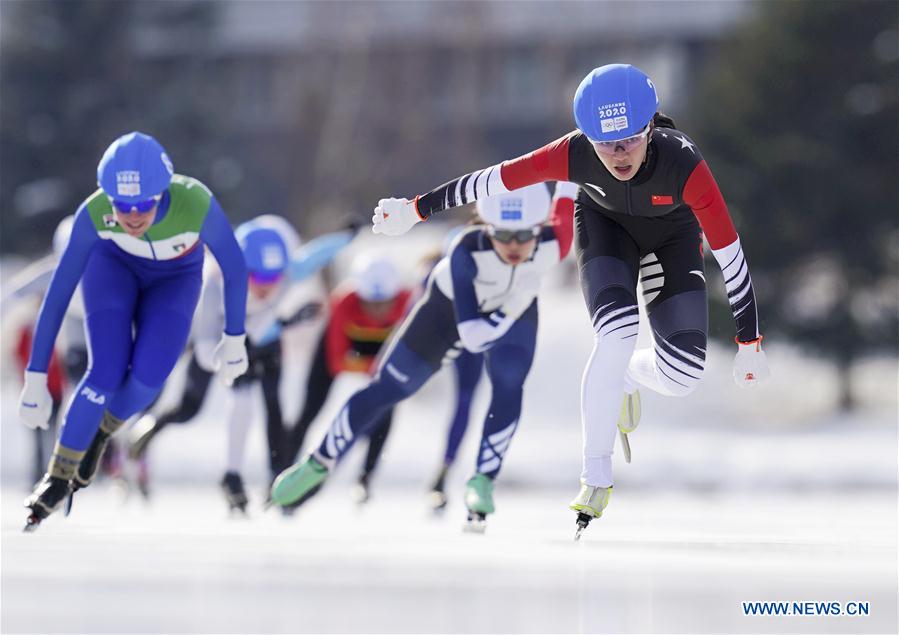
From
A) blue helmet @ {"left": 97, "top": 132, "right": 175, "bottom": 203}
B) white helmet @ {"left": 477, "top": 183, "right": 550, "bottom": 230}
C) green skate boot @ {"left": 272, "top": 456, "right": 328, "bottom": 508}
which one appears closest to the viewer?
blue helmet @ {"left": 97, "top": 132, "right": 175, "bottom": 203}

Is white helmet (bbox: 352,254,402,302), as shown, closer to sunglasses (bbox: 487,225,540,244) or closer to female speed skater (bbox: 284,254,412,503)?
female speed skater (bbox: 284,254,412,503)

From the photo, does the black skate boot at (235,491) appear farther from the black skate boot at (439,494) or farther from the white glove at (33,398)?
the white glove at (33,398)

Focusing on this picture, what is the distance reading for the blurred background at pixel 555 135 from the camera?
15.4 metres

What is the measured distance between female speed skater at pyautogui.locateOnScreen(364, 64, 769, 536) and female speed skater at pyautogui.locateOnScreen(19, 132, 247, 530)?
4.01ft

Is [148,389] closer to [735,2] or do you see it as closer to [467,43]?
[467,43]

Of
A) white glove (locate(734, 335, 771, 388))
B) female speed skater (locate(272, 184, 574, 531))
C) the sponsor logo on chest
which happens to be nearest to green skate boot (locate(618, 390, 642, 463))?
female speed skater (locate(272, 184, 574, 531))

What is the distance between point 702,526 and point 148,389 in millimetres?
4042

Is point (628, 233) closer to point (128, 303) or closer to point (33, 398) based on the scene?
point (128, 303)

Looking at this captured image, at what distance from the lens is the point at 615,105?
5.95 m

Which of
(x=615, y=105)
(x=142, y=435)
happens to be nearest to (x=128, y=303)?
(x=615, y=105)

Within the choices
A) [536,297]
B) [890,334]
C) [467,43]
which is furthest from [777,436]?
[467,43]

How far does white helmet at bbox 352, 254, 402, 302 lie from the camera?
34.8 feet

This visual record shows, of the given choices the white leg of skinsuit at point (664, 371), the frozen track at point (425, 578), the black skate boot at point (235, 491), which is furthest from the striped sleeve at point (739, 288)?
the black skate boot at point (235, 491)

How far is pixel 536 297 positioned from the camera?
8.02 m
